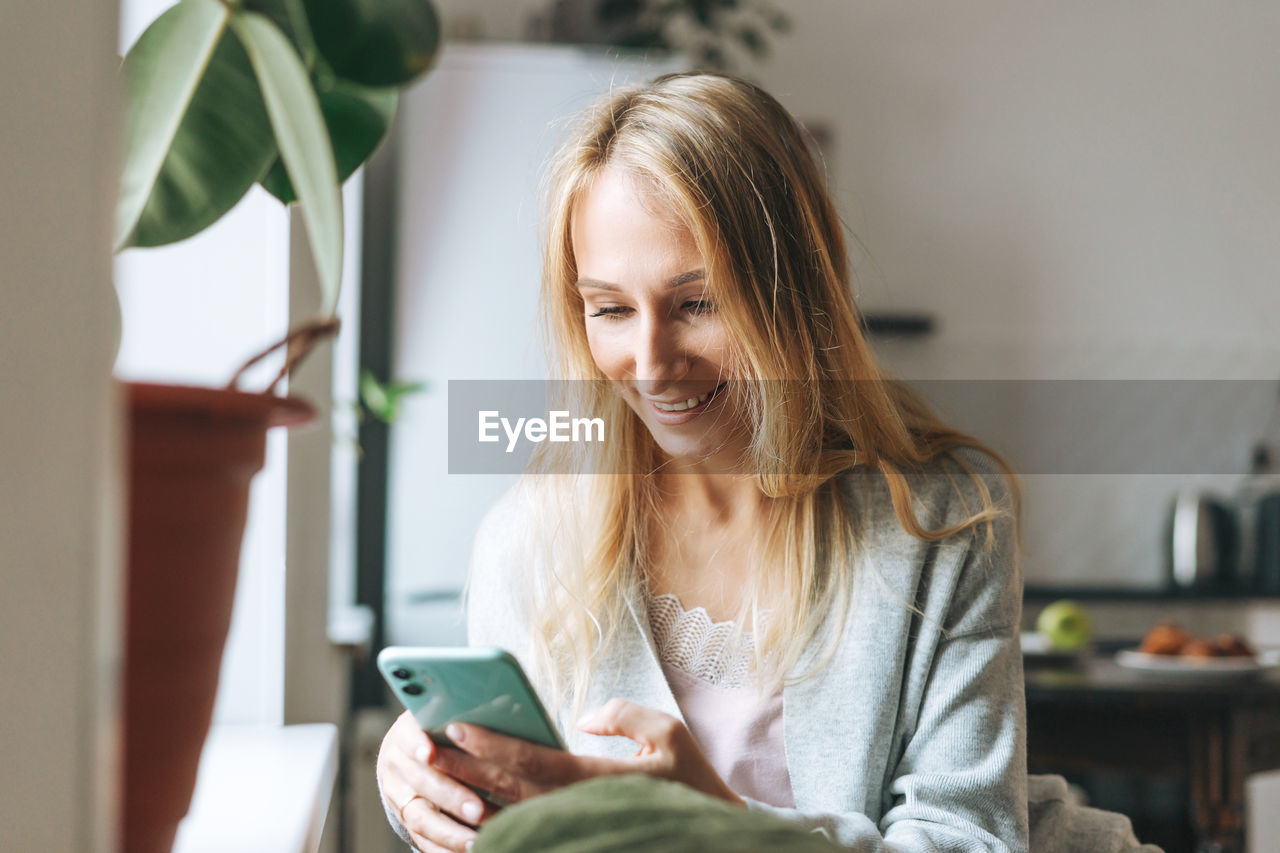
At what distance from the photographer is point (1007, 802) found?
2.83 ft

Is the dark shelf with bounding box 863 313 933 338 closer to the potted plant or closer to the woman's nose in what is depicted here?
the woman's nose

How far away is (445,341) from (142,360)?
56.7 inches

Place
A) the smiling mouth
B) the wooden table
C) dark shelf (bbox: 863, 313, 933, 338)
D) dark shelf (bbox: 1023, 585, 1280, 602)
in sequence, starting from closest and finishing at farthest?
the smiling mouth → the wooden table → dark shelf (bbox: 1023, 585, 1280, 602) → dark shelf (bbox: 863, 313, 933, 338)

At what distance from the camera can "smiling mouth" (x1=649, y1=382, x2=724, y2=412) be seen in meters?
0.99

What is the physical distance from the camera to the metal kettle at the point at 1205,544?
284cm

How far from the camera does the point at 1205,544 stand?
9.34 feet

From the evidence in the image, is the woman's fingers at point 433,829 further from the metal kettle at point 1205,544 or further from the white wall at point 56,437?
the metal kettle at point 1205,544

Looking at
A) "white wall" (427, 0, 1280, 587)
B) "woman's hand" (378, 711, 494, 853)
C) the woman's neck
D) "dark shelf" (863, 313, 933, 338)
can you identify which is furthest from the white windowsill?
"white wall" (427, 0, 1280, 587)

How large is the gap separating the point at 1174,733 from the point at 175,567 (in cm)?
178

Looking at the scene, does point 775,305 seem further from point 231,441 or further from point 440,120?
→ point 440,120

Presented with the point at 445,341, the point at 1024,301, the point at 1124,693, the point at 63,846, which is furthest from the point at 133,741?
the point at 1024,301

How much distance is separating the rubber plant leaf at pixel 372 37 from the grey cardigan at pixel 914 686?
66 cm

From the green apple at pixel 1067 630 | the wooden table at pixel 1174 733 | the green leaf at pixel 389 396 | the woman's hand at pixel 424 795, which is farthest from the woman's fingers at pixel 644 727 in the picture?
the green apple at pixel 1067 630

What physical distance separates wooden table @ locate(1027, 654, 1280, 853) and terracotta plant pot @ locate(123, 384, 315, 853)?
1.56 meters
